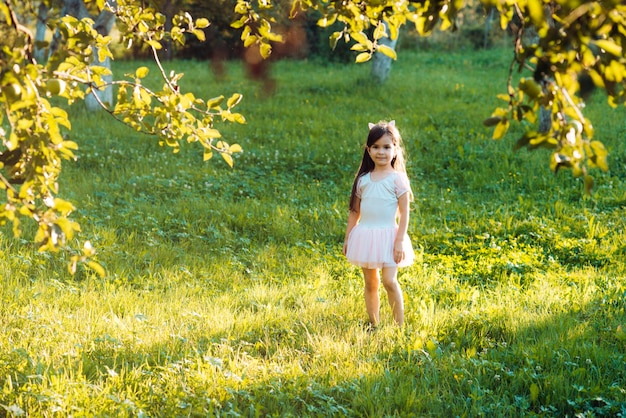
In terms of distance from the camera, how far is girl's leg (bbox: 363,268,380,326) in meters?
5.70

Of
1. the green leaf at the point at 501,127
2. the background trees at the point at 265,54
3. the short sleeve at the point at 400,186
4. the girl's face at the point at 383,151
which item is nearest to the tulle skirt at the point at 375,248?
the short sleeve at the point at 400,186

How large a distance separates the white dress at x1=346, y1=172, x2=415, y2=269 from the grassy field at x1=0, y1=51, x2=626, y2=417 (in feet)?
1.68

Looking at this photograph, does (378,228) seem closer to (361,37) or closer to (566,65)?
(361,37)

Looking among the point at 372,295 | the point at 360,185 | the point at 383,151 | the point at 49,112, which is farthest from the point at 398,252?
the point at 49,112

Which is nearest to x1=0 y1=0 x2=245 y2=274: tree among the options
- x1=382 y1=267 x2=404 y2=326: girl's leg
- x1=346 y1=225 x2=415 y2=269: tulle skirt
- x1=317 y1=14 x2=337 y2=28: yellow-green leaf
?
x1=317 y1=14 x2=337 y2=28: yellow-green leaf

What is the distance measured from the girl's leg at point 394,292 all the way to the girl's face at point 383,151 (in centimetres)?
81

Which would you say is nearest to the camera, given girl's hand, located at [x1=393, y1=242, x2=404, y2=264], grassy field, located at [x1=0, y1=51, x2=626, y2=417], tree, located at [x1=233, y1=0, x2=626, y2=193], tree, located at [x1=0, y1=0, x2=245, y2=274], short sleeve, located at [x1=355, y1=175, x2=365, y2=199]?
tree, located at [x1=233, y1=0, x2=626, y2=193]

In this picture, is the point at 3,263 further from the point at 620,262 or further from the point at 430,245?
the point at 620,262

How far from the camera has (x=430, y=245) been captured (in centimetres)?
824

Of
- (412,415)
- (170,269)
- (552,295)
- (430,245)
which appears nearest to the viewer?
(412,415)

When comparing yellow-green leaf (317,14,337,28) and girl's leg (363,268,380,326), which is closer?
yellow-green leaf (317,14,337,28)

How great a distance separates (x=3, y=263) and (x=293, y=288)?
2.62 metres

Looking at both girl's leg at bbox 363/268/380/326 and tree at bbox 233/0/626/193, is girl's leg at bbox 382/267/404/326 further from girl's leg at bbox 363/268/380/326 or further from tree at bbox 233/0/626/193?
tree at bbox 233/0/626/193

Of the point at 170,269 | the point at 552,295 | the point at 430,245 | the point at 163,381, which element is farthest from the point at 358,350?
the point at 430,245
